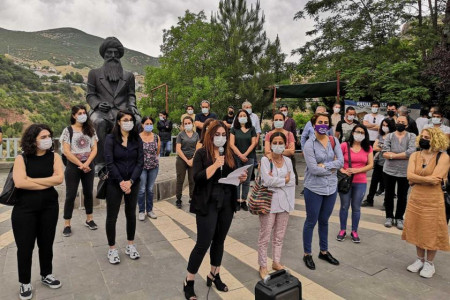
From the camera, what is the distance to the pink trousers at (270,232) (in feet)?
11.3

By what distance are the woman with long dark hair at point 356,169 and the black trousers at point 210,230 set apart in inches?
84.7

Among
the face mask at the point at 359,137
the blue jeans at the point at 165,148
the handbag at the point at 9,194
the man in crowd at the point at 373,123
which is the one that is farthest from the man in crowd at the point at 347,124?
the handbag at the point at 9,194

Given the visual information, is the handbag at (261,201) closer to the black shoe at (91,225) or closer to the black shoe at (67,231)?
the black shoe at (91,225)

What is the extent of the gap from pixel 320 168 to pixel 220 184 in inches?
52.6

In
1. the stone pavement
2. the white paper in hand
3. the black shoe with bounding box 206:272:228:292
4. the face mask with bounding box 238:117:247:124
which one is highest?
the face mask with bounding box 238:117:247:124

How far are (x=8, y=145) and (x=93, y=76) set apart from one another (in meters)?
5.88

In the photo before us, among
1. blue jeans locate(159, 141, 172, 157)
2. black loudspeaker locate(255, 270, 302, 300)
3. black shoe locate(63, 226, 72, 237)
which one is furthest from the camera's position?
blue jeans locate(159, 141, 172, 157)

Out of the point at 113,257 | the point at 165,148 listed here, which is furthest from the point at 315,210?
the point at 165,148

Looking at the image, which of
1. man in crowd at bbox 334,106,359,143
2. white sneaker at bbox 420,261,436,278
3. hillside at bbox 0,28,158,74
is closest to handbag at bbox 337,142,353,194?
white sneaker at bbox 420,261,436,278

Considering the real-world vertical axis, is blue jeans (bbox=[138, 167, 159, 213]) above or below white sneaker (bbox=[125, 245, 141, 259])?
above

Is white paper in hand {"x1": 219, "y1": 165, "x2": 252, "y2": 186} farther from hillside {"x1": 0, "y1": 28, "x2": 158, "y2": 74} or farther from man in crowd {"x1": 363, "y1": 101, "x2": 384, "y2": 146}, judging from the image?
Answer: hillside {"x1": 0, "y1": 28, "x2": 158, "y2": 74}

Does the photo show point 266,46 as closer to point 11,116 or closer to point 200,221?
point 200,221

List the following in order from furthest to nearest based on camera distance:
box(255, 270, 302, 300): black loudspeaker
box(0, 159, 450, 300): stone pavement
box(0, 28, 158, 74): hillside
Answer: box(0, 28, 158, 74): hillside < box(0, 159, 450, 300): stone pavement < box(255, 270, 302, 300): black loudspeaker

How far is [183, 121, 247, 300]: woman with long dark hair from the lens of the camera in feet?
9.41
